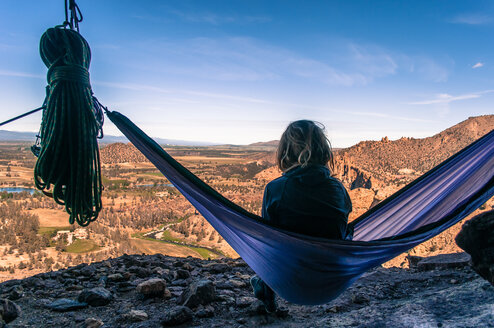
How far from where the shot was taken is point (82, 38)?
1967 millimetres

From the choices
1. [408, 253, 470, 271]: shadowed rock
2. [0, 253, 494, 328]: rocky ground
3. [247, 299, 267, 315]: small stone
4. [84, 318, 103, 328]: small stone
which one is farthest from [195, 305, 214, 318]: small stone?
[408, 253, 470, 271]: shadowed rock

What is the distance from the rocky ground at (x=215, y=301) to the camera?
2.20 metres

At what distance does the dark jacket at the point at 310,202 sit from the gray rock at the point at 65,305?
188 centimetres

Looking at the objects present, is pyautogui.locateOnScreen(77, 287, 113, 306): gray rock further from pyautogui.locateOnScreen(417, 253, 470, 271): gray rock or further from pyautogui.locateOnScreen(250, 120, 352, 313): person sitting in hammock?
pyautogui.locateOnScreen(417, 253, 470, 271): gray rock

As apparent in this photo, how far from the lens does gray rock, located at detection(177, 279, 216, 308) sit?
8.09 feet

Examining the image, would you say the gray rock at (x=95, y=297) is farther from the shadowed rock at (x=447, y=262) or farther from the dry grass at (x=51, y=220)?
the dry grass at (x=51, y=220)

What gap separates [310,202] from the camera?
5.40 ft

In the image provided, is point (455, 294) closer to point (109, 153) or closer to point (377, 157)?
point (377, 157)

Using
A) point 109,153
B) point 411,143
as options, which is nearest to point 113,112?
point 411,143

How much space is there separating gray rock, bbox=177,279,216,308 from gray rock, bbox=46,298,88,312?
80 cm

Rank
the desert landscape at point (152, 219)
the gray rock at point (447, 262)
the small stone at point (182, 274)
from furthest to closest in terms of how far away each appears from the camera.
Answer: the desert landscape at point (152, 219)
the gray rock at point (447, 262)
the small stone at point (182, 274)

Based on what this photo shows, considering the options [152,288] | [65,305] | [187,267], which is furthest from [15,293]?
[187,267]

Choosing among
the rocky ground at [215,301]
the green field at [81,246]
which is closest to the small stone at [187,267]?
the rocky ground at [215,301]

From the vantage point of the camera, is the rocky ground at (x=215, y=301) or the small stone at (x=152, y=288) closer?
the rocky ground at (x=215, y=301)
